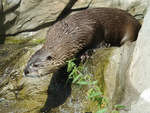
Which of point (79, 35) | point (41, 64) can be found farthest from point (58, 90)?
point (79, 35)

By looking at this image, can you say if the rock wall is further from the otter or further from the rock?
the otter

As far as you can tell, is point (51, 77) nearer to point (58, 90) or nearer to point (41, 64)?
point (58, 90)

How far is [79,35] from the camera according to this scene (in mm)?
4883

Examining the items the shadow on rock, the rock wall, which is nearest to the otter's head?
the shadow on rock

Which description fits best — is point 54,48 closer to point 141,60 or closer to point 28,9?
point 141,60

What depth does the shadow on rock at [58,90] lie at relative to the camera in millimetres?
4777

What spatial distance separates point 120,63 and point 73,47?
999 mm

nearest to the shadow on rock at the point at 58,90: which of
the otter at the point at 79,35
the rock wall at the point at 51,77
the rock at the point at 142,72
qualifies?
the rock wall at the point at 51,77

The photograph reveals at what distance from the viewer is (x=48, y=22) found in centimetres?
643

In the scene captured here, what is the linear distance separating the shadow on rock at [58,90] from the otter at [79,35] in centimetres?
37

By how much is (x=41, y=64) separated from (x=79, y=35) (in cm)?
81

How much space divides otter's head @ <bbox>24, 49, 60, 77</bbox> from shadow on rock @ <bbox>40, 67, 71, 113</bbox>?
0.41 m

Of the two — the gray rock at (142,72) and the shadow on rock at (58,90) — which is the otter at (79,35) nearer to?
the shadow on rock at (58,90)

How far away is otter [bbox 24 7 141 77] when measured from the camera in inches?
175
